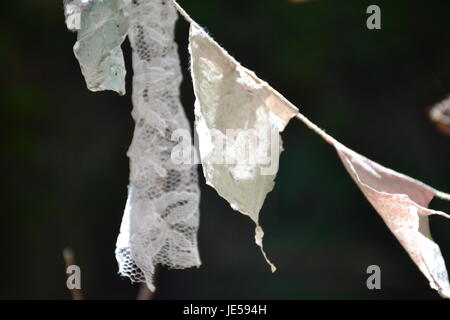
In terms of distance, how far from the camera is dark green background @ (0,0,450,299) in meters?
2.04

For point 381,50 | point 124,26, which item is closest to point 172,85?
point 124,26

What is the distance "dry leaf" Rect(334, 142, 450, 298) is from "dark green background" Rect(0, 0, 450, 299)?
114 centimetres

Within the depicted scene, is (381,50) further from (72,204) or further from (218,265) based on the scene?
(72,204)

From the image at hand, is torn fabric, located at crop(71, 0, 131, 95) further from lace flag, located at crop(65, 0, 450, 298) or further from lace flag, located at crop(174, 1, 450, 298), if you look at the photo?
lace flag, located at crop(174, 1, 450, 298)

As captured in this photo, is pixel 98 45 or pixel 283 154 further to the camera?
pixel 283 154

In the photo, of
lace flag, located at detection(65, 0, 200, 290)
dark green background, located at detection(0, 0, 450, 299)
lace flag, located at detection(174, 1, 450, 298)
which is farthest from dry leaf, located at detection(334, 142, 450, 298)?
dark green background, located at detection(0, 0, 450, 299)

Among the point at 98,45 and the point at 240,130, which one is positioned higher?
the point at 98,45

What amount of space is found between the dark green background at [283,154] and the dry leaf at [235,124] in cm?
111

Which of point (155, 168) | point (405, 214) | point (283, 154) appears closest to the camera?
point (405, 214)

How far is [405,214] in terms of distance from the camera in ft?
2.94

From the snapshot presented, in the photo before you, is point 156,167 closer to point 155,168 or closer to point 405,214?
point 155,168

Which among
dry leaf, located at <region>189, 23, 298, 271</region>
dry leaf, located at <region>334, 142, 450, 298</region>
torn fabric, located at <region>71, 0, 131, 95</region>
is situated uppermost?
torn fabric, located at <region>71, 0, 131, 95</region>

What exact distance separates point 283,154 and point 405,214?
1.21 meters

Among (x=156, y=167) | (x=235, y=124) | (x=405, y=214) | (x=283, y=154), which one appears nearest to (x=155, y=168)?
(x=156, y=167)
